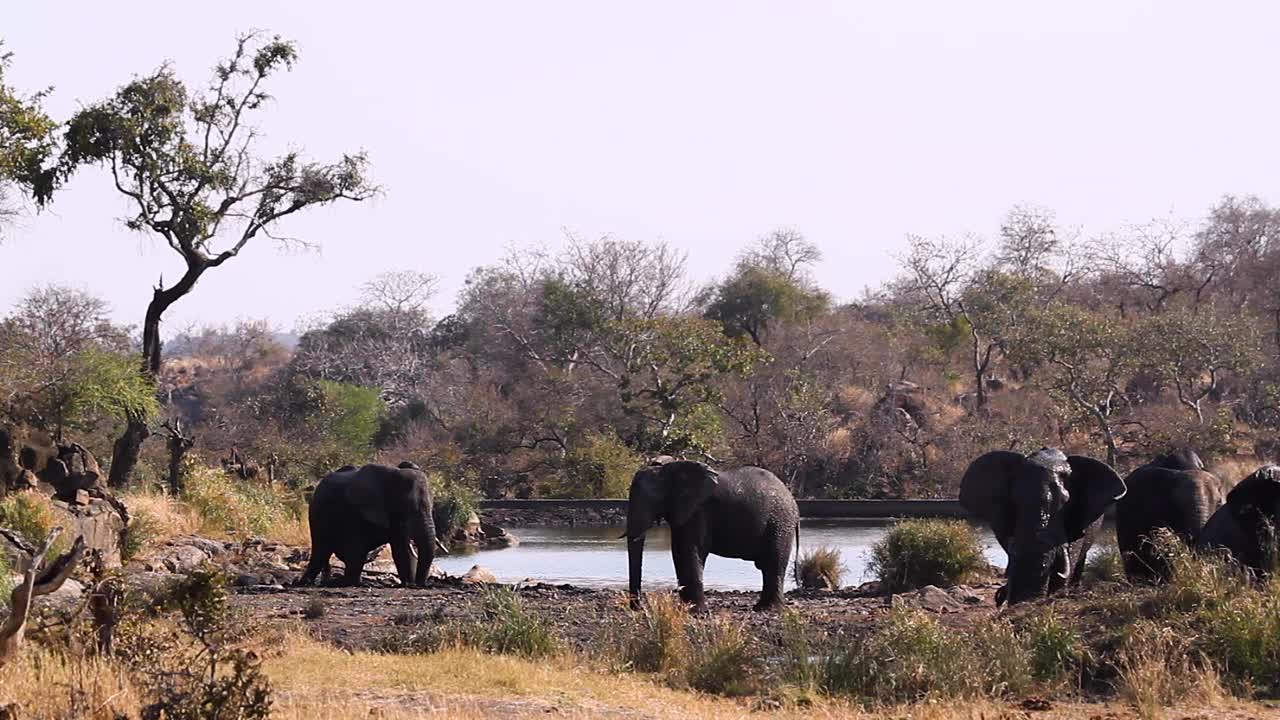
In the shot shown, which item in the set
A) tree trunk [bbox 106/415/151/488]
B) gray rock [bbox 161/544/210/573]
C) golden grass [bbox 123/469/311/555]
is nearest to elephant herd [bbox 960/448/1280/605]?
gray rock [bbox 161/544/210/573]

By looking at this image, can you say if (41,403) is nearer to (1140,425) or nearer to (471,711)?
(471,711)

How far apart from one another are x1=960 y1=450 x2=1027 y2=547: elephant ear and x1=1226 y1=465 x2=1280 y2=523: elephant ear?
267cm

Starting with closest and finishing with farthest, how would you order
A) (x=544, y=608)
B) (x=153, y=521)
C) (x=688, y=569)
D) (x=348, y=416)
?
(x=544, y=608) → (x=688, y=569) → (x=153, y=521) → (x=348, y=416)

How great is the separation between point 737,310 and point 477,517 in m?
33.1

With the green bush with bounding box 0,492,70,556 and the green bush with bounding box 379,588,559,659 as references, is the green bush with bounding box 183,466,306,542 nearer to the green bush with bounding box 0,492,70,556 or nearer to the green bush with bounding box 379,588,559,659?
the green bush with bounding box 0,492,70,556

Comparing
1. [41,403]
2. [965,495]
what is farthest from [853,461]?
[965,495]

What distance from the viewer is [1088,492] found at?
19938 mm

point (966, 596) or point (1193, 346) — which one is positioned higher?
point (1193, 346)

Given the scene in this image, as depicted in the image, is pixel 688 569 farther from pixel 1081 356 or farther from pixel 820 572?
pixel 1081 356

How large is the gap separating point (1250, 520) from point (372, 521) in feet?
40.2

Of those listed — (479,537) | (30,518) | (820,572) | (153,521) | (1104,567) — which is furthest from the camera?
(479,537)

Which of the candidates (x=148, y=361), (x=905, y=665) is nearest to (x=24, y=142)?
(x=148, y=361)

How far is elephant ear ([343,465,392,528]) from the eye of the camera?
2481 cm

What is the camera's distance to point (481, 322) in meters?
81.3
